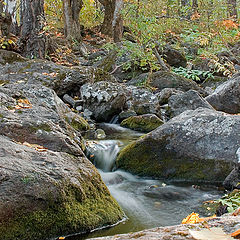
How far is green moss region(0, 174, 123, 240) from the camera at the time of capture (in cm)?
246

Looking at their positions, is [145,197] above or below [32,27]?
below

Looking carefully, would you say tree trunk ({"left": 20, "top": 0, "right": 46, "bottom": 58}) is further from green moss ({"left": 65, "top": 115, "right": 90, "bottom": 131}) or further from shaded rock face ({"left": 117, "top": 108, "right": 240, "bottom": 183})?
shaded rock face ({"left": 117, "top": 108, "right": 240, "bottom": 183})

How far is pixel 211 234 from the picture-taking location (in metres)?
1.15

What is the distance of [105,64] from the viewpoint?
1382 cm

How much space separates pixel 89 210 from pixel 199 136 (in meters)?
2.57

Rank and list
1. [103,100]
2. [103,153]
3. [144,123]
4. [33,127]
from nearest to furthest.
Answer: [33,127] < [103,153] < [144,123] < [103,100]

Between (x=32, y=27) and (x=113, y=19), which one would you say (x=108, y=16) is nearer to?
(x=113, y=19)

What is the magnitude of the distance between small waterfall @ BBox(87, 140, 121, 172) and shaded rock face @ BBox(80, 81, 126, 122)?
8.54 feet

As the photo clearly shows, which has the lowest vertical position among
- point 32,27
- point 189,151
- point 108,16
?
point 189,151


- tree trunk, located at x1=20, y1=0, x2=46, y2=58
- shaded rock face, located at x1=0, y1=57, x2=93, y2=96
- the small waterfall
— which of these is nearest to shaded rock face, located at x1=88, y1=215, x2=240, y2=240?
the small waterfall

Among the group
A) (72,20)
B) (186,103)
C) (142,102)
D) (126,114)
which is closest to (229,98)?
(186,103)

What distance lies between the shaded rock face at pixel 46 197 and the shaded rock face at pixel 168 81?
891cm

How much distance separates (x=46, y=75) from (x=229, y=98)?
5.25 m

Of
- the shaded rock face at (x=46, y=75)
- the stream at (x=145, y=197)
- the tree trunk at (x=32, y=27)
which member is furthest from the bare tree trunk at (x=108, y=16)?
the stream at (x=145, y=197)
